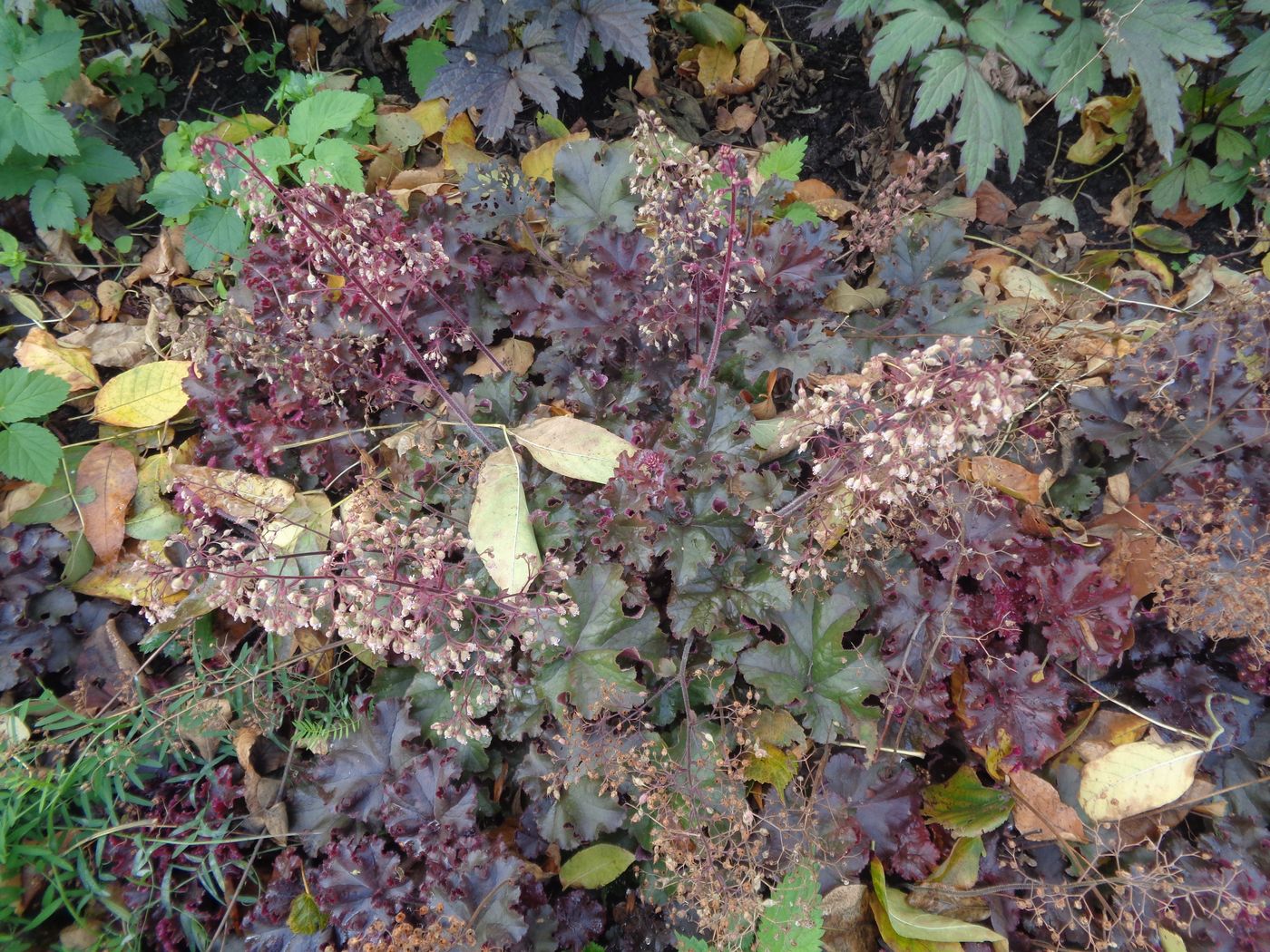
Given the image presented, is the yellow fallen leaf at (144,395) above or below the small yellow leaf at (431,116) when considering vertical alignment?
below

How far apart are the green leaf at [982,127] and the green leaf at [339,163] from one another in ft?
6.32

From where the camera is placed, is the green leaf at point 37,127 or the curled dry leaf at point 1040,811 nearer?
the curled dry leaf at point 1040,811

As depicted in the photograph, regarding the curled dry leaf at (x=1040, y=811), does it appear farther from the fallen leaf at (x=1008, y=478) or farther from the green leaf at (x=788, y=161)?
the green leaf at (x=788, y=161)

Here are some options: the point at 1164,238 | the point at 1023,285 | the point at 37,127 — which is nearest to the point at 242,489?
the point at 37,127

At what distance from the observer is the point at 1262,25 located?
9.34 feet

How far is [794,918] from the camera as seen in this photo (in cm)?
174

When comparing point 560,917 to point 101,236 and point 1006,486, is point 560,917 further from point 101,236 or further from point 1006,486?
point 101,236

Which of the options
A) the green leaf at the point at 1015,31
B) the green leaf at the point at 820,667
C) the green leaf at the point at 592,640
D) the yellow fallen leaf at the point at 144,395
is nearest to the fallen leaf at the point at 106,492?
the yellow fallen leaf at the point at 144,395

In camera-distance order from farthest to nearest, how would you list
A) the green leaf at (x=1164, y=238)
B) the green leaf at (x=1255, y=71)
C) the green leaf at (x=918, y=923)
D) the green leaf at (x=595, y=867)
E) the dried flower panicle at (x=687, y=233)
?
the green leaf at (x=1164, y=238) < the green leaf at (x=1255, y=71) < the green leaf at (x=595, y=867) < the dried flower panicle at (x=687, y=233) < the green leaf at (x=918, y=923)

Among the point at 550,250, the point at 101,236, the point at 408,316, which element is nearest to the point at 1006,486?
the point at 550,250

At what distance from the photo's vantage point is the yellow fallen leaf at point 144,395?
105 inches

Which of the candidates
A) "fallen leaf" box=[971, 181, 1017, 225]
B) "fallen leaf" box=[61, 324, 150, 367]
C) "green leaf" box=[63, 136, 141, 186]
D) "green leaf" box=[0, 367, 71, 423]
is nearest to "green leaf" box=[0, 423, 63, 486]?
"green leaf" box=[0, 367, 71, 423]

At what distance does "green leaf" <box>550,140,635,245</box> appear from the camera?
2.52m

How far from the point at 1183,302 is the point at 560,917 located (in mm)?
2889
